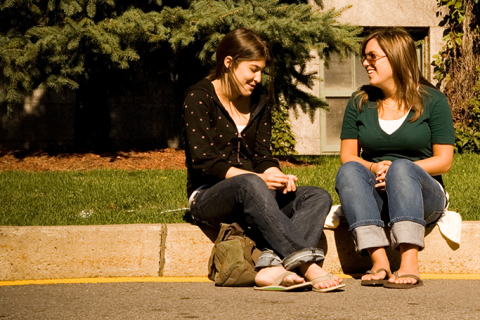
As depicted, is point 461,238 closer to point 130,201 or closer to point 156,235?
point 156,235

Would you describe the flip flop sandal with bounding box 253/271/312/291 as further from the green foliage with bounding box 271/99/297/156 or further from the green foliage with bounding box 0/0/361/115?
the green foliage with bounding box 271/99/297/156

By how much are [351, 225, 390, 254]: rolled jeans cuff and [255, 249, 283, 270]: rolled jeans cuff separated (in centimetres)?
46

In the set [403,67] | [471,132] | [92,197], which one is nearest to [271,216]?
[403,67]

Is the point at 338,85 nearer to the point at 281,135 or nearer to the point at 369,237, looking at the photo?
the point at 281,135

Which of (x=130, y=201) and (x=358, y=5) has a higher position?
(x=358, y=5)

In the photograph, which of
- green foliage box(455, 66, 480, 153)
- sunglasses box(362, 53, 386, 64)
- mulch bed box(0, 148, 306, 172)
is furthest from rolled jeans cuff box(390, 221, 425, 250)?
green foliage box(455, 66, 480, 153)

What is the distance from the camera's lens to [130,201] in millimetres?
5766

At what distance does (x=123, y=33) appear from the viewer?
7.48m

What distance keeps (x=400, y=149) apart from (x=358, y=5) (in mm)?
6998

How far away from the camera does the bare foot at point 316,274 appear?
3.63 m

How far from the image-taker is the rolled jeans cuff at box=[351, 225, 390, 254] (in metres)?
3.82

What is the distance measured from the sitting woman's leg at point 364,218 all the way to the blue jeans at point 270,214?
0.17m

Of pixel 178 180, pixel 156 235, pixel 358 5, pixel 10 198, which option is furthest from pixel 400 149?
pixel 358 5

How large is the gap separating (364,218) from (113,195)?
286 cm
